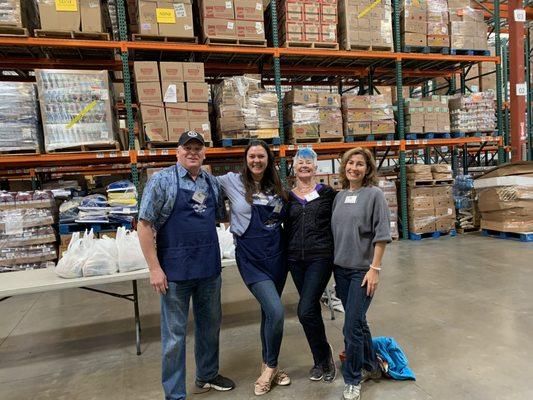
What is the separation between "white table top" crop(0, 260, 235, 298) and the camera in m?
2.73

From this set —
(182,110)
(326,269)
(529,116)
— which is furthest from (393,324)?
(529,116)

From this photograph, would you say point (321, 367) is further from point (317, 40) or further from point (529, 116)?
point (529, 116)

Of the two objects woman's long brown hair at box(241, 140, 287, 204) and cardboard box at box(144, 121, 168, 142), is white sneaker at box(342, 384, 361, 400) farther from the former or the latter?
cardboard box at box(144, 121, 168, 142)

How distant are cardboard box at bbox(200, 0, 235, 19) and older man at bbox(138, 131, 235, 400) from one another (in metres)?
4.36

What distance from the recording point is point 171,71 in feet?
18.1

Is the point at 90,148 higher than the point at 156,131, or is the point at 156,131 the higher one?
the point at 156,131

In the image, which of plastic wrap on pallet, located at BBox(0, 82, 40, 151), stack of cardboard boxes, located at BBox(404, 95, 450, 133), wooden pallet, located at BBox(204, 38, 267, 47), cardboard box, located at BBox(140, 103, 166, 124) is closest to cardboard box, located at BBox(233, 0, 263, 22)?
wooden pallet, located at BBox(204, 38, 267, 47)

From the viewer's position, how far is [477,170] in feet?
35.5

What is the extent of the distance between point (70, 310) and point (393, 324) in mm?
3812

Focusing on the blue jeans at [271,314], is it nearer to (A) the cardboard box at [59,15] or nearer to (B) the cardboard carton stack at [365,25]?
(A) the cardboard box at [59,15]

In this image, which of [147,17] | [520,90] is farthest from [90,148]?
[520,90]

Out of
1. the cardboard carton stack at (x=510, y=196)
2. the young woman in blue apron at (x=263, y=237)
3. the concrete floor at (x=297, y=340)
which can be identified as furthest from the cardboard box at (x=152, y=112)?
the cardboard carton stack at (x=510, y=196)

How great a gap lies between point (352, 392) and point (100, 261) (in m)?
2.19

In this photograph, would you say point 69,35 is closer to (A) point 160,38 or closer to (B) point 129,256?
(A) point 160,38
